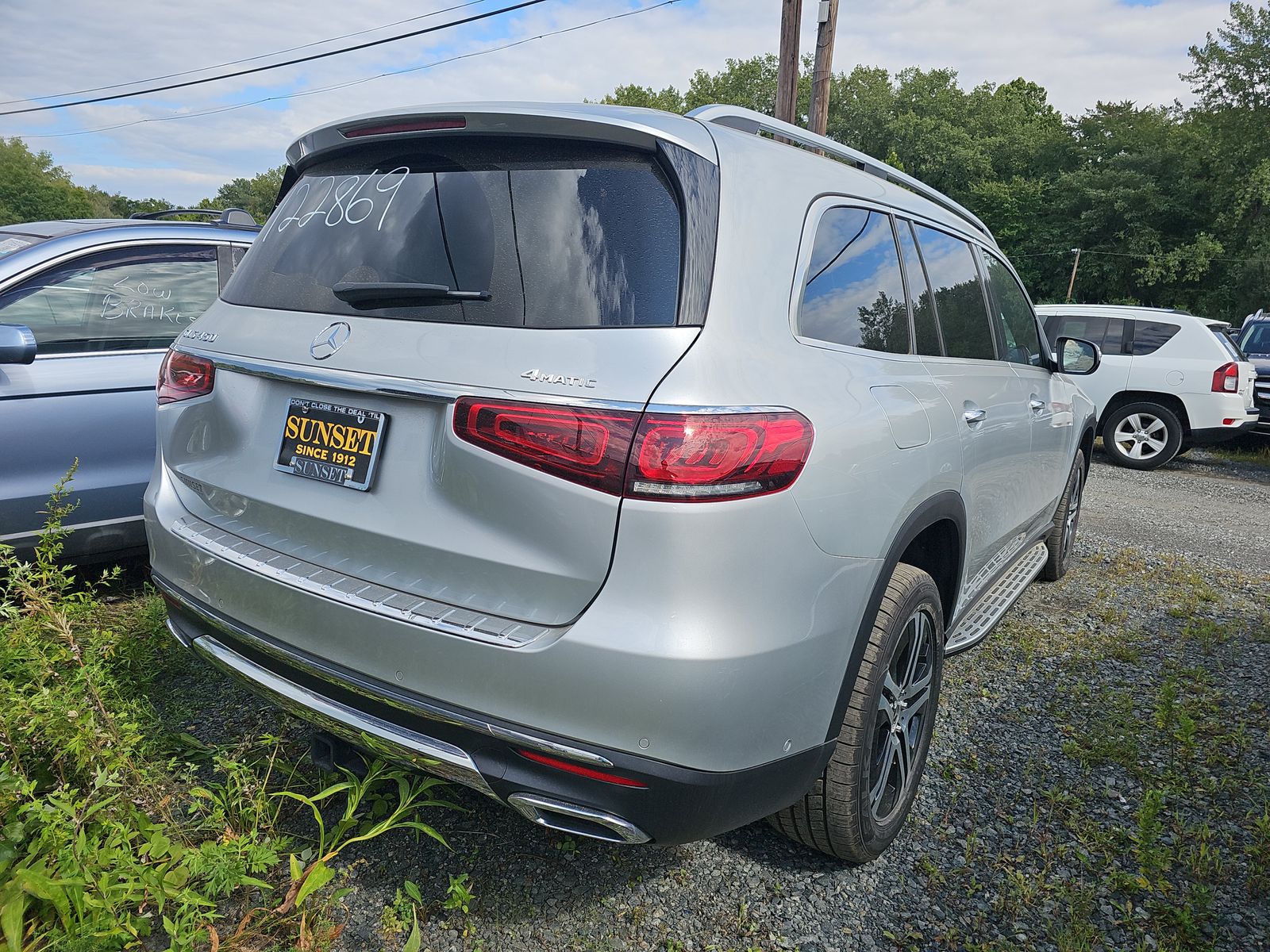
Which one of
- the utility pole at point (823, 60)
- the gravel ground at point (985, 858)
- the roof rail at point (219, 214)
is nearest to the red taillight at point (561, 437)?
the gravel ground at point (985, 858)

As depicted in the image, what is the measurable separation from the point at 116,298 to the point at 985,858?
13.7 feet

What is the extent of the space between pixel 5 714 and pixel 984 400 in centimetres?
309

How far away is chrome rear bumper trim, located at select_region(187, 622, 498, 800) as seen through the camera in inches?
70.7

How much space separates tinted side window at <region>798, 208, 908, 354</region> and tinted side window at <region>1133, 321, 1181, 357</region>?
9.33 meters

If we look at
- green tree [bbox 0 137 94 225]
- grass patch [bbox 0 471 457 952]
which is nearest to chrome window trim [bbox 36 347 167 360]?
grass patch [bbox 0 471 457 952]

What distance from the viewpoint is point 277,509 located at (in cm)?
204

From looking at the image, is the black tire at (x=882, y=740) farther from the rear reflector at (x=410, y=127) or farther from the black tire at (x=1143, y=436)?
the black tire at (x=1143, y=436)

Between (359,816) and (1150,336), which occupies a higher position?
(1150,336)

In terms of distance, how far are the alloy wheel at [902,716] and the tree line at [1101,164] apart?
1717 inches

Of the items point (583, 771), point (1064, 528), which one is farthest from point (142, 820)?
point (1064, 528)

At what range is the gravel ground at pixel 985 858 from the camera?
2188 millimetres

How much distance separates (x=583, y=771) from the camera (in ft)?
5.55

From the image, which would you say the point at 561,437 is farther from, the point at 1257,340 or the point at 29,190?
the point at 29,190

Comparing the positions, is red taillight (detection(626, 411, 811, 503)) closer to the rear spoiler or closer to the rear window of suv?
the rear window of suv
